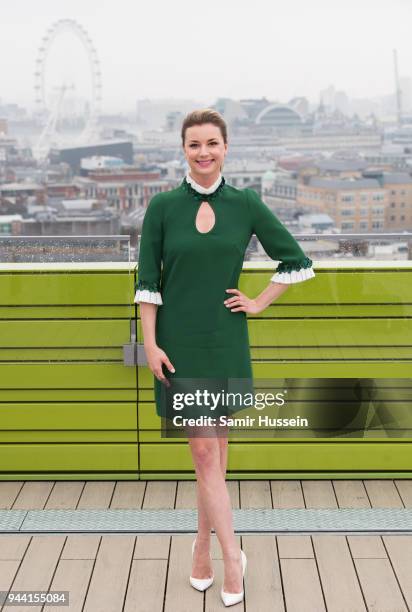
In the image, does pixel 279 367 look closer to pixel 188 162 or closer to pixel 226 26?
pixel 188 162

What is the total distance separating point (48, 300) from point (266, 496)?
2.97 ft

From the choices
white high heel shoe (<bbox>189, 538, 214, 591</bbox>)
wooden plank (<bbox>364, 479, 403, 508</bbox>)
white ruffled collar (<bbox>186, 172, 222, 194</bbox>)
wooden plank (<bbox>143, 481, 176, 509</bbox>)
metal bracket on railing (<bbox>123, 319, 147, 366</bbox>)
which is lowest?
white high heel shoe (<bbox>189, 538, 214, 591</bbox>)

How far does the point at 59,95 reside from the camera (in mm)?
69188

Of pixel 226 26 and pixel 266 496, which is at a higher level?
pixel 226 26

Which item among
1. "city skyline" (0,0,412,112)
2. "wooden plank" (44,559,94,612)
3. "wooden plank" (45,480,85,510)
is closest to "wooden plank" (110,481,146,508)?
"wooden plank" (45,480,85,510)

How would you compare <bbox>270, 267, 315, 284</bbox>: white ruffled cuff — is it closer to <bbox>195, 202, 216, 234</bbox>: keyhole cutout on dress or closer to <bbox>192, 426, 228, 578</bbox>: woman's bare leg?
<bbox>195, 202, 216, 234</bbox>: keyhole cutout on dress

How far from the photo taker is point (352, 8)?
79.2 m

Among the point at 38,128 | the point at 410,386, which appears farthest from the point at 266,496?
the point at 38,128

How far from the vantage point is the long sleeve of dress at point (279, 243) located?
183 centimetres

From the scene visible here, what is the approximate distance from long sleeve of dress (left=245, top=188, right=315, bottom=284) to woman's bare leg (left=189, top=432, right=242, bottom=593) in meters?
0.41

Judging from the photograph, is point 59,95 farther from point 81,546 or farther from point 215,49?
point 81,546

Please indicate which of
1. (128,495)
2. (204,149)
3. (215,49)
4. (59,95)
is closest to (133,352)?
(128,495)

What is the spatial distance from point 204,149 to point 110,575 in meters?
1.07

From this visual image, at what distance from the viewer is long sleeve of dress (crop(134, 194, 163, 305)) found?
1800mm
